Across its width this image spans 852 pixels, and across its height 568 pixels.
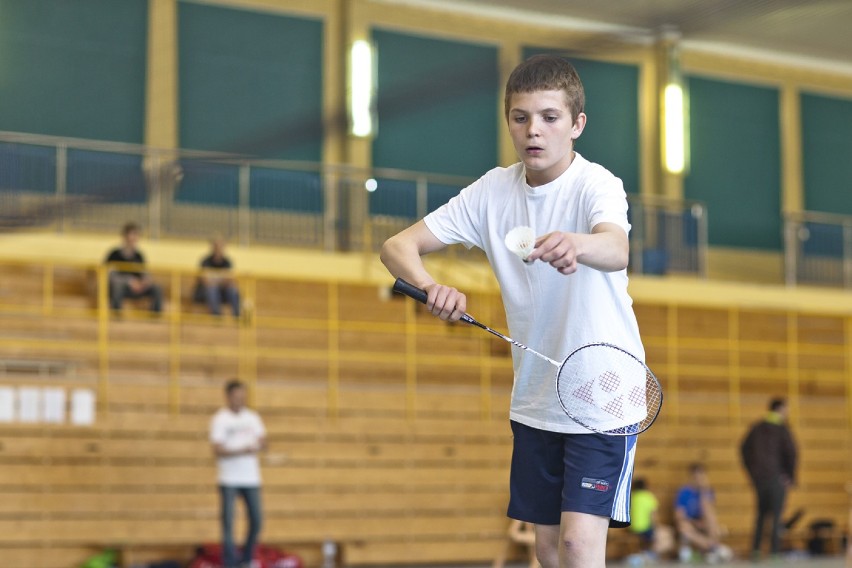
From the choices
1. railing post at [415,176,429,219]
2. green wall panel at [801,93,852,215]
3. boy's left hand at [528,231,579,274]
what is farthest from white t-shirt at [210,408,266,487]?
green wall panel at [801,93,852,215]

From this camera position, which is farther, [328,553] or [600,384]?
[328,553]

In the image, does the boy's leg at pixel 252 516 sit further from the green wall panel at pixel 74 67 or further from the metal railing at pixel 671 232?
the metal railing at pixel 671 232

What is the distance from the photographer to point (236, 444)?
535 inches

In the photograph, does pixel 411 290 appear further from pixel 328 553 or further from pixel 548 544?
pixel 328 553

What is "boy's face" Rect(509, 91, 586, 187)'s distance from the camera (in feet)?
15.1

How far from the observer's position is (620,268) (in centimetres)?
440

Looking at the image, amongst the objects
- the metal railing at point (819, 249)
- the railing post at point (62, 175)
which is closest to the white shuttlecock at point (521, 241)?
the railing post at point (62, 175)

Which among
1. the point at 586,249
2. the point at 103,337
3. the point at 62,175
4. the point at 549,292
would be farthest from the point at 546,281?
the point at 62,175

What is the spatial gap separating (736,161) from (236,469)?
48.7ft

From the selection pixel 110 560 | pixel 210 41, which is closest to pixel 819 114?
pixel 210 41

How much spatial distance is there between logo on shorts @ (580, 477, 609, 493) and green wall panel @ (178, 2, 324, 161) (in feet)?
52.1

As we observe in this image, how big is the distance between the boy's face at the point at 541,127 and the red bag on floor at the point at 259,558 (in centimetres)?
975

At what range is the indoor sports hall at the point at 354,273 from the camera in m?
15.3

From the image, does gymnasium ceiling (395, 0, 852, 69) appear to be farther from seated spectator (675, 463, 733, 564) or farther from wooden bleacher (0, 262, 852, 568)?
seated spectator (675, 463, 733, 564)
